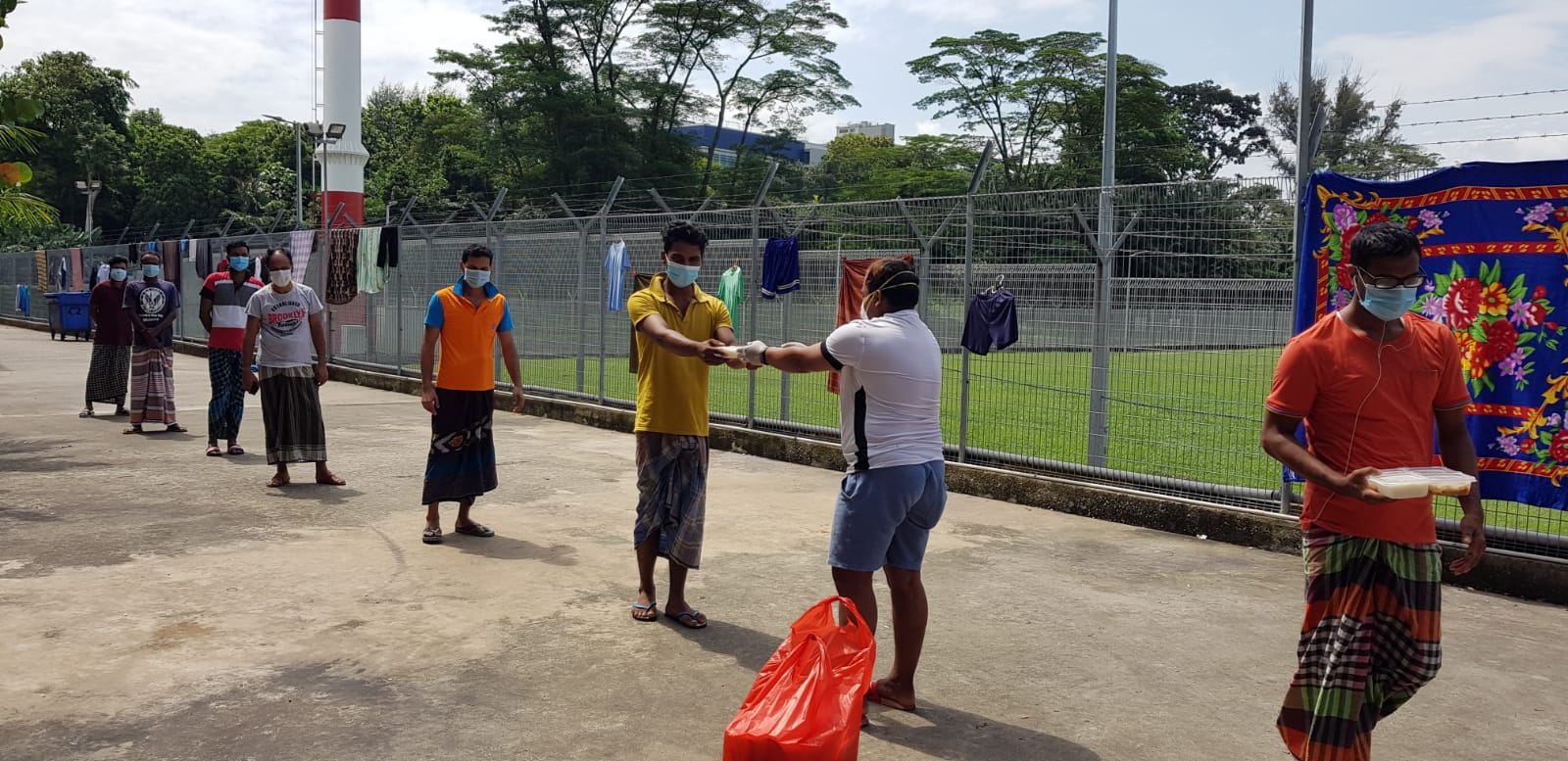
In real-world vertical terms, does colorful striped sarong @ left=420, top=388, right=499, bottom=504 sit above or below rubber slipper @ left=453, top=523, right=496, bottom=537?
above

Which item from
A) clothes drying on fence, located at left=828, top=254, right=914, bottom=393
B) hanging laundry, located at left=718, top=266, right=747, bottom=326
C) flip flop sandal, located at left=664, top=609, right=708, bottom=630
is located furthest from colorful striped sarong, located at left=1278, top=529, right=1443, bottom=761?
hanging laundry, located at left=718, top=266, right=747, bottom=326

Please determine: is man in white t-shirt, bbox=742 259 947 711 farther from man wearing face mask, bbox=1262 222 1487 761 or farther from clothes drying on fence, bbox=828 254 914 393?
clothes drying on fence, bbox=828 254 914 393

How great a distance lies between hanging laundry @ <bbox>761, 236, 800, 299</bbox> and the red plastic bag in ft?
23.4

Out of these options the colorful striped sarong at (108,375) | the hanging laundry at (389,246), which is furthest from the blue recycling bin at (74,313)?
the colorful striped sarong at (108,375)

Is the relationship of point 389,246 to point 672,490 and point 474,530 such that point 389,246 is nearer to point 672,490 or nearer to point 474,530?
point 474,530

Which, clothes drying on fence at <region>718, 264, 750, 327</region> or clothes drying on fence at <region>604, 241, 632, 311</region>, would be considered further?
clothes drying on fence at <region>604, 241, 632, 311</region>

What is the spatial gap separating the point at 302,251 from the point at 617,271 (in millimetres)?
7953

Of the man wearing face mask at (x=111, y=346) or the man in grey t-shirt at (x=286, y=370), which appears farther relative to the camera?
the man wearing face mask at (x=111, y=346)

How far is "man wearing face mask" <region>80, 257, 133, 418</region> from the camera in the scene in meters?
12.4

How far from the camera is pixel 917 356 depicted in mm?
4082

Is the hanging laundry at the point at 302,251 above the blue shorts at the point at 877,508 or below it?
above

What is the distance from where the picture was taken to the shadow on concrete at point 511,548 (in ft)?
21.5

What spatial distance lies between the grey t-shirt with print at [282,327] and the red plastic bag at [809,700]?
635 centimetres

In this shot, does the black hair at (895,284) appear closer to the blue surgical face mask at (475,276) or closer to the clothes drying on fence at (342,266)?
the blue surgical face mask at (475,276)
